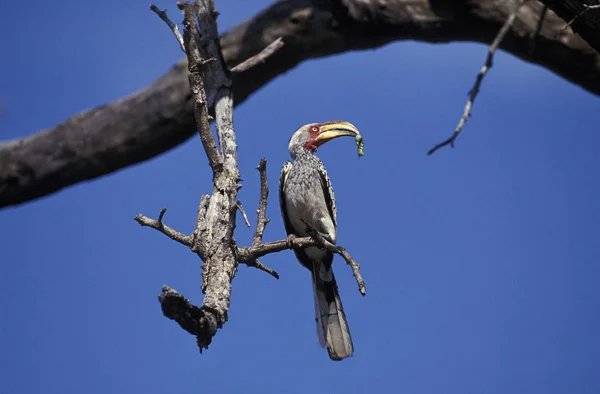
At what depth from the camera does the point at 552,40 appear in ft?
17.6

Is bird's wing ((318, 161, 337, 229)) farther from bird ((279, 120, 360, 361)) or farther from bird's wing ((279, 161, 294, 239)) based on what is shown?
bird's wing ((279, 161, 294, 239))

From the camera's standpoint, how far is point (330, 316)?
5641mm

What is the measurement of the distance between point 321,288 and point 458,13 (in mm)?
2542

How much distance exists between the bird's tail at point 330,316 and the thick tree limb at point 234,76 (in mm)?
1785

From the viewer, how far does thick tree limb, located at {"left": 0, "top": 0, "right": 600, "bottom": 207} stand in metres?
5.78

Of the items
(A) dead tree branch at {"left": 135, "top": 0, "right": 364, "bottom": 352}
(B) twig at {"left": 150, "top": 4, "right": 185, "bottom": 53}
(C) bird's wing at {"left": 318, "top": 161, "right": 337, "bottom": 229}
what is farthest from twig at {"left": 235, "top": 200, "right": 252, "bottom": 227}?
(C) bird's wing at {"left": 318, "top": 161, "right": 337, "bottom": 229}

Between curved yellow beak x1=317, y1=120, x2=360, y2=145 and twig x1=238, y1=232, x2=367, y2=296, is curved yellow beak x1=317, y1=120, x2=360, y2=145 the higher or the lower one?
the higher one

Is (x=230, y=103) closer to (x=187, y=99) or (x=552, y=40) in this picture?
(x=187, y=99)

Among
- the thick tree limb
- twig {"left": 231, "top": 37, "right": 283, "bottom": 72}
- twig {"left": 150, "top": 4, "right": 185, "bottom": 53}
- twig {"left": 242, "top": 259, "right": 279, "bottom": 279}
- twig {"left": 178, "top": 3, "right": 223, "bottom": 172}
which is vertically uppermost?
the thick tree limb

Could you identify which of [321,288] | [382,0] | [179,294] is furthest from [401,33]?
[179,294]

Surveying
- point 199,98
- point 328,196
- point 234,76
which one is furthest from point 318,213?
point 199,98

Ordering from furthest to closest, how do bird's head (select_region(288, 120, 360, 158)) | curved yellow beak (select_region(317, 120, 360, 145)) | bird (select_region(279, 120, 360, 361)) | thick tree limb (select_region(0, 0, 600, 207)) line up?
bird's head (select_region(288, 120, 360, 158)) → curved yellow beak (select_region(317, 120, 360, 145)) → thick tree limb (select_region(0, 0, 600, 207)) → bird (select_region(279, 120, 360, 361))

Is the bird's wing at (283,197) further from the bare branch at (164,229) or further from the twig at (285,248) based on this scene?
the bare branch at (164,229)

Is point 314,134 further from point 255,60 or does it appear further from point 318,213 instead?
point 255,60
